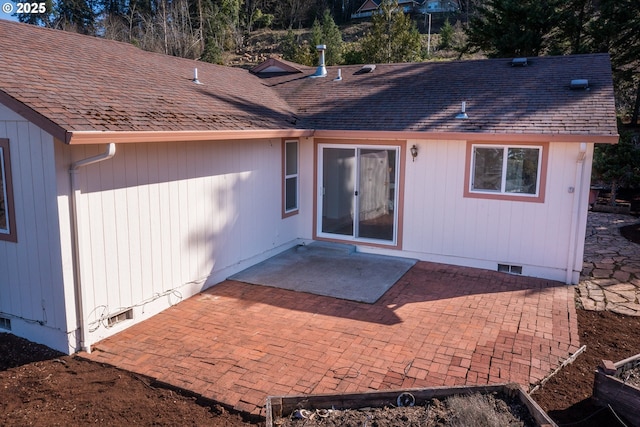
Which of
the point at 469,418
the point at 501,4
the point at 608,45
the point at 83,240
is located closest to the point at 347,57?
the point at 501,4

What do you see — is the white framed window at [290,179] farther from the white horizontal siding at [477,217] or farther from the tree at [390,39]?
the tree at [390,39]

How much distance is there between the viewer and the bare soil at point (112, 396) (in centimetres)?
403

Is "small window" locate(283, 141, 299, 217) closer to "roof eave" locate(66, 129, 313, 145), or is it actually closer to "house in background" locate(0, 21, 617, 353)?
"house in background" locate(0, 21, 617, 353)

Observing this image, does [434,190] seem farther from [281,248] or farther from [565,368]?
[565,368]

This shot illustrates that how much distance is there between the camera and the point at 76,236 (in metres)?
5.12

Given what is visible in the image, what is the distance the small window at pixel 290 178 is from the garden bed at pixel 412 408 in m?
5.90

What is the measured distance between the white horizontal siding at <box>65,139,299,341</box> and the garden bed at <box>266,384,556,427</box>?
9.55 ft

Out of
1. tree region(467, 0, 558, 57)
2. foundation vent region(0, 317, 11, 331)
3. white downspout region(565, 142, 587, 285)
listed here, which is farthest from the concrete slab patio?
tree region(467, 0, 558, 57)

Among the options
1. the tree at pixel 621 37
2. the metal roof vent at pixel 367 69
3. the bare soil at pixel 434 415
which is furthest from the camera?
the tree at pixel 621 37

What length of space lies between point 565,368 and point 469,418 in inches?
83.4

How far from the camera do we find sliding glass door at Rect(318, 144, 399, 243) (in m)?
9.20

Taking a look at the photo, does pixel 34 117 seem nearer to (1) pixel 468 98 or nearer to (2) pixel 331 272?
(2) pixel 331 272

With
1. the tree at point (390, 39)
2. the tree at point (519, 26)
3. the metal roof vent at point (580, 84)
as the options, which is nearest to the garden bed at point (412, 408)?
the metal roof vent at point (580, 84)

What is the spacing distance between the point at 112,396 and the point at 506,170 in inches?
269
